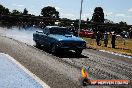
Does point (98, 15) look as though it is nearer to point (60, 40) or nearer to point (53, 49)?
point (53, 49)

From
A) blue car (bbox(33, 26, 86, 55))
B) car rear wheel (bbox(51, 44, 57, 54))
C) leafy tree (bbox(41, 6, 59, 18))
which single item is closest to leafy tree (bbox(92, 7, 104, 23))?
leafy tree (bbox(41, 6, 59, 18))

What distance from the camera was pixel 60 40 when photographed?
1603cm

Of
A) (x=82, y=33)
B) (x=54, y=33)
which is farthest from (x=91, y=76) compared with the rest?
(x=82, y=33)

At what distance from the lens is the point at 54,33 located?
57.2 ft

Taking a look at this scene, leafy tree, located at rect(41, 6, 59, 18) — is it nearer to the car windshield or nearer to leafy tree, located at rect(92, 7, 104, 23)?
leafy tree, located at rect(92, 7, 104, 23)

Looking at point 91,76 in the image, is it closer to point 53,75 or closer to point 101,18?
point 53,75

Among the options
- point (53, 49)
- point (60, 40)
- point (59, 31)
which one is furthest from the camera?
point (59, 31)

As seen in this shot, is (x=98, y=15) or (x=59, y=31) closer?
(x=59, y=31)

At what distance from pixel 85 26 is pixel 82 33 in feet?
334

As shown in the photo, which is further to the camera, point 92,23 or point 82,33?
point 92,23

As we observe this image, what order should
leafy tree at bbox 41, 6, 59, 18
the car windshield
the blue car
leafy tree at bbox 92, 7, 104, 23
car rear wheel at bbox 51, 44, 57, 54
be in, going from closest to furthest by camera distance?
the blue car, car rear wheel at bbox 51, 44, 57, 54, the car windshield, leafy tree at bbox 92, 7, 104, 23, leafy tree at bbox 41, 6, 59, 18

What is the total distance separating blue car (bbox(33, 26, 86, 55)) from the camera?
1616 centimetres

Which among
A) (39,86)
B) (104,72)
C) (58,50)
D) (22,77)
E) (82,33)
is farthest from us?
(82,33)

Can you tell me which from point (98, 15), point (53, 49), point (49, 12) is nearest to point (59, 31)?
point (53, 49)
